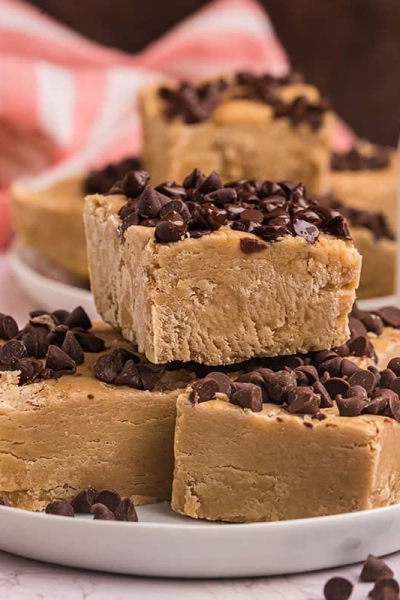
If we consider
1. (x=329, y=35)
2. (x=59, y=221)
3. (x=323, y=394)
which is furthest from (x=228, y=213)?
(x=329, y=35)

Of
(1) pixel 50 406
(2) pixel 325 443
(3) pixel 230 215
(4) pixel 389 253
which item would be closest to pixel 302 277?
(3) pixel 230 215

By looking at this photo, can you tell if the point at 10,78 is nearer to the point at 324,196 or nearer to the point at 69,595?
the point at 324,196

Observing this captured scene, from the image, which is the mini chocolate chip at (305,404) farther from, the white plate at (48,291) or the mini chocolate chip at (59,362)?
the white plate at (48,291)

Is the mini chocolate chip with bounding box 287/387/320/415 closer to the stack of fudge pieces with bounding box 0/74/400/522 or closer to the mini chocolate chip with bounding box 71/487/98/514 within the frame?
the stack of fudge pieces with bounding box 0/74/400/522

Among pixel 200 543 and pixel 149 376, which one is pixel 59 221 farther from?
pixel 200 543

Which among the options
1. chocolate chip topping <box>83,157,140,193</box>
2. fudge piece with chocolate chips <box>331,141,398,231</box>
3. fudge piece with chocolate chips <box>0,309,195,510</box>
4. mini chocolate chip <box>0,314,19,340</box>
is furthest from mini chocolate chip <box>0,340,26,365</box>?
fudge piece with chocolate chips <box>331,141,398,231</box>
